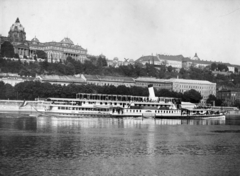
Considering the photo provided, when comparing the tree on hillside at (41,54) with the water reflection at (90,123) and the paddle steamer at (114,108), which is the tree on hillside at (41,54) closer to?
the paddle steamer at (114,108)

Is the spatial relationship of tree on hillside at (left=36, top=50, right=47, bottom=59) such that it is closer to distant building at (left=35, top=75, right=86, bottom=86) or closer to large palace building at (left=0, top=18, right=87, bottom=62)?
large palace building at (left=0, top=18, right=87, bottom=62)

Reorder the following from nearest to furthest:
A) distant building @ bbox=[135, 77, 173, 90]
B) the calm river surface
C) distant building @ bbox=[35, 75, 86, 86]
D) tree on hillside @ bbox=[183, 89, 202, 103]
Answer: the calm river surface, tree on hillside @ bbox=[183, 89, 202, 103], distant building @ bbox=[35, 75, 86, 86], distant building @ bbox=[135, 77, 173, 90]

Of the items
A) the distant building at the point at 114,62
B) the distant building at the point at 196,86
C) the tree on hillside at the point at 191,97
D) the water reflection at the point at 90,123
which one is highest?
the distant building at the point at 114,62

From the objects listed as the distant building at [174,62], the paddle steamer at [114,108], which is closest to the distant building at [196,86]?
the distant building at [174,62]

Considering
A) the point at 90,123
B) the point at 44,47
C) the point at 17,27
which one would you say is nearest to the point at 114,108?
the point at 90,123

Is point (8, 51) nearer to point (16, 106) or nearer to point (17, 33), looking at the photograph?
point (17, 33)

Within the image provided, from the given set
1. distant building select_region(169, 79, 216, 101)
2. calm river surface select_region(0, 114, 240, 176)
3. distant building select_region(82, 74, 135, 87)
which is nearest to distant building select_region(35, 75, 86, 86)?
distant building select_region(82, 74, 135, 87)
